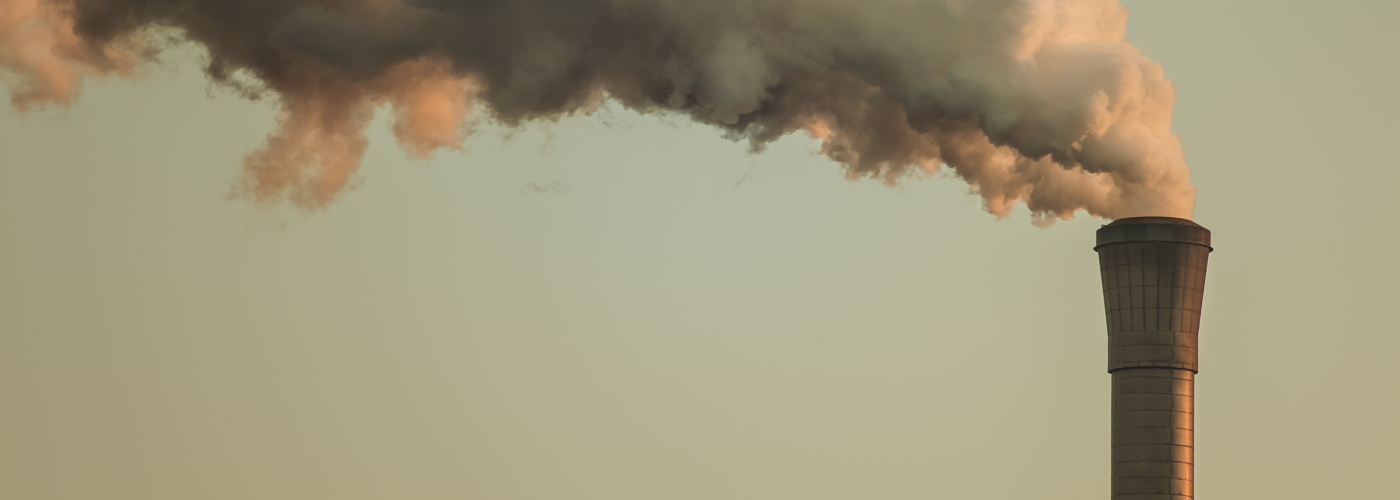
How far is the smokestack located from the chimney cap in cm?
3

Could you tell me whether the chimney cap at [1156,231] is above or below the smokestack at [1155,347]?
above

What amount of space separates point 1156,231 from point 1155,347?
11.4ft

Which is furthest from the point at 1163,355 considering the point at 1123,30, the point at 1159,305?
the point at 1123,30

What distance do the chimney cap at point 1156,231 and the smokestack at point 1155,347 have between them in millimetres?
30

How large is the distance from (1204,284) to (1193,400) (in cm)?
352

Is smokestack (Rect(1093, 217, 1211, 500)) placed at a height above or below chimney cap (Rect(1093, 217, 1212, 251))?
below

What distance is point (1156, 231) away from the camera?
10544 centimetres

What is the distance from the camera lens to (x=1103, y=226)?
350 feet

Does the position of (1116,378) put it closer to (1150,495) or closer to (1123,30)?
(1150,495)

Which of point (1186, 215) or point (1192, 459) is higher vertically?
point (1186, 215)

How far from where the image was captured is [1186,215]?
10700 cm

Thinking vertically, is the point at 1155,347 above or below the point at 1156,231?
below

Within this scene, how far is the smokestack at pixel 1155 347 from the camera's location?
105 meters

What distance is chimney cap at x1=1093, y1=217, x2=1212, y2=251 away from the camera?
105 meters
